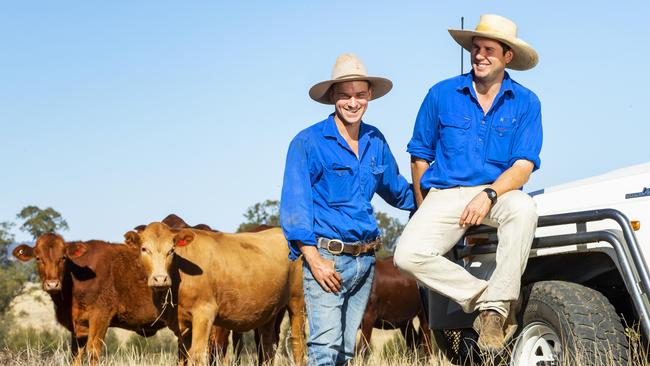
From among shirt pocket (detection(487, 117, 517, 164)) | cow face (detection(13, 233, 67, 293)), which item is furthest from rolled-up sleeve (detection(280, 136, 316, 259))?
cow face (detection(13, 233, 67, 293))

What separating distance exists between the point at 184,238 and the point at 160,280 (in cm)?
75

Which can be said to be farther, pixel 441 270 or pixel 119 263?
pixel 119 263

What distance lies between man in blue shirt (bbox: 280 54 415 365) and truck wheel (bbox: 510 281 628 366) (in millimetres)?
1118

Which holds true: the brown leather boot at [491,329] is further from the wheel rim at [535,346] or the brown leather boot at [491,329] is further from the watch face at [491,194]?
the watch face at [491,194]

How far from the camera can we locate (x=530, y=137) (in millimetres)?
6305

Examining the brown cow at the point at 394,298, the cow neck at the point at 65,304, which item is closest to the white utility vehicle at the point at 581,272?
the cow neck at the point at 65,304

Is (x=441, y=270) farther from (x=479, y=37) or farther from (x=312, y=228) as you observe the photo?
(x=479, y=37)

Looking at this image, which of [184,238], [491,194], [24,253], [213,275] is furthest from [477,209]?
[24,253]

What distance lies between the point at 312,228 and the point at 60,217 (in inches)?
995

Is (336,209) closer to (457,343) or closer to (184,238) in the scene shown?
(457,343)

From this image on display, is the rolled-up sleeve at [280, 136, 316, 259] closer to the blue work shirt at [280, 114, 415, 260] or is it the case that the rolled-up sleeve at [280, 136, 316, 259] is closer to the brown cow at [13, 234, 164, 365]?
the blue work shirt at [280, 114, 415, 260]

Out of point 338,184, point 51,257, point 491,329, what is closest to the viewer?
point 491,329

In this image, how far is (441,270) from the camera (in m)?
6.19

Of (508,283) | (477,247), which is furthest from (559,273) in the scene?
(508,283)
